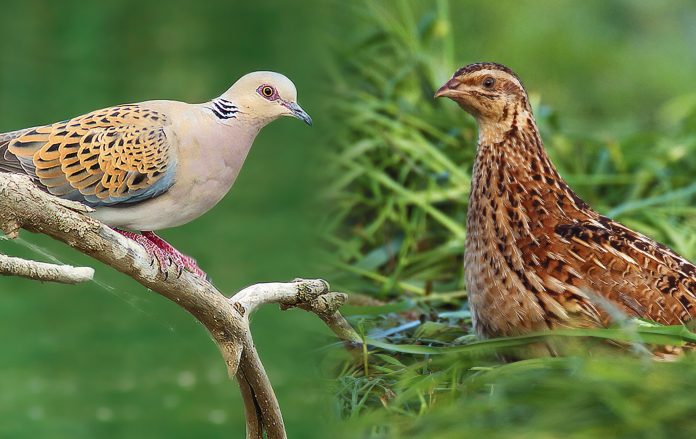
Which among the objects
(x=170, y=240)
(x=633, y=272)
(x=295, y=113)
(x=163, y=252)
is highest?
(x=295, y=113)

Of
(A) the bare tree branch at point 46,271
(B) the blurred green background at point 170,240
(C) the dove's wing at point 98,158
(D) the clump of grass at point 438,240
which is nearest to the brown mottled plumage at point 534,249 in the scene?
(D) the clump of grass at point 438,240

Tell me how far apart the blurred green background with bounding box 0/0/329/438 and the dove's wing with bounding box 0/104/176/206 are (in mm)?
2378

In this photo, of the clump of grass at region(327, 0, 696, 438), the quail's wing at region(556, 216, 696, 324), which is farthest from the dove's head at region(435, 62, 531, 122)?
the clump of grass at region(327, 0, 696, 438)

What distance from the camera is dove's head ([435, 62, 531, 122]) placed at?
3643 millimetres

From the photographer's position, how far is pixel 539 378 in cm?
264

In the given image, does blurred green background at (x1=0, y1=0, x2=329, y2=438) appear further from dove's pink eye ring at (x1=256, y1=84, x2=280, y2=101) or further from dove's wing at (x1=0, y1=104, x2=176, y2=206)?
dove's pink eye ring at (x1=256, y1=84, x2=280, y2=101)

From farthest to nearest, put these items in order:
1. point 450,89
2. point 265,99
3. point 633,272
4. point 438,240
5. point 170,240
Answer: point 170,240 < point 438,240 < point 450,89 < point 633,272 < point 265,99

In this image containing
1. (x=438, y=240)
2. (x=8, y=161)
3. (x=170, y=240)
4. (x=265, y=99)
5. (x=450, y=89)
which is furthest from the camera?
(x=170, y=240)

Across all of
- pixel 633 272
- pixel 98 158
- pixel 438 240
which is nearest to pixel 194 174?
pixel 98 158

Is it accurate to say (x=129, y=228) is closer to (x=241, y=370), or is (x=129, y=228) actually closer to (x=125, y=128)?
(x=125, y=128)

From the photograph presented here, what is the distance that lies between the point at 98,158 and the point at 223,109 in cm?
31

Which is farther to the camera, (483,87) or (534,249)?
(483,87)

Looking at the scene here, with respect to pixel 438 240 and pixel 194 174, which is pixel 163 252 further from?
pixel 438 240

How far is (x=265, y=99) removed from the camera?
242 cm
